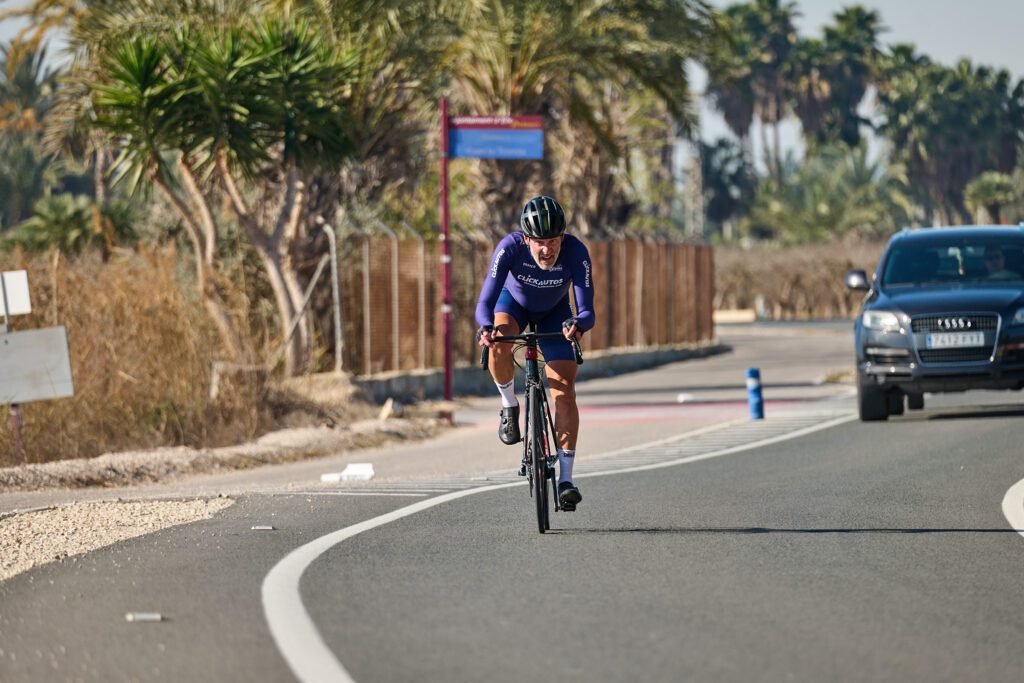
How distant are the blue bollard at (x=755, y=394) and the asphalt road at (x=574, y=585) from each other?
17.2 feet

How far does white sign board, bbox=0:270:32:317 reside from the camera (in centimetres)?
1541

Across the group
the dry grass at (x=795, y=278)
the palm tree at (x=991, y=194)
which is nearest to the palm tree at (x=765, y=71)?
the palm tree at (x=991, y=194)

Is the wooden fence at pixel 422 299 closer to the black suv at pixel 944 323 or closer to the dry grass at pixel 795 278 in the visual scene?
the black suv at pixel 944 323

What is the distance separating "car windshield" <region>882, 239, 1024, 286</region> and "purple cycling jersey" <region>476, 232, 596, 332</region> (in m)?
8.81

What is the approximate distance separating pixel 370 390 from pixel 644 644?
53.1 ft

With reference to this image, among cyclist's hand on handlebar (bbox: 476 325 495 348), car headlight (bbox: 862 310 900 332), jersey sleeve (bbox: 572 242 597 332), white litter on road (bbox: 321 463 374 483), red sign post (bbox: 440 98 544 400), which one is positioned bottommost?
white litter on road (bbox: 321 463 374 483)

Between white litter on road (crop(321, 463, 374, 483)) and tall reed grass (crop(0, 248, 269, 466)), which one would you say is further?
tall reed grass (crop(0, 248, 269, 466))

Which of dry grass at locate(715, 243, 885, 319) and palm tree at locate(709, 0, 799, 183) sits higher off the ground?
palm tree at locate(709, 0, 799, 183)

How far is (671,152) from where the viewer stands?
256ft

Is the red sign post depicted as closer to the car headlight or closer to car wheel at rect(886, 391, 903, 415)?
the car headlight

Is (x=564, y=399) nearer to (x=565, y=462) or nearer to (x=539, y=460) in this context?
(x=565, y=462)

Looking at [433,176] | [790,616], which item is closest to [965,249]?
[790,616]

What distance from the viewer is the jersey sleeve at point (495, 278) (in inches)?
389

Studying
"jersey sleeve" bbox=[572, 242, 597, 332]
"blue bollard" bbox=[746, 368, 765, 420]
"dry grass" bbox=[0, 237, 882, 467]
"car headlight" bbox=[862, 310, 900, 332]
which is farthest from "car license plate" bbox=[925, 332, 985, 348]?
"jersey sleeve" bbox=[572, 242, 597, 332]
